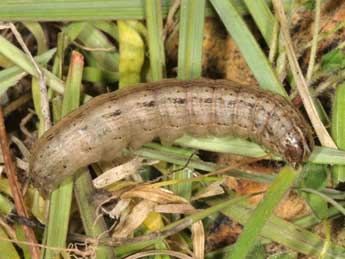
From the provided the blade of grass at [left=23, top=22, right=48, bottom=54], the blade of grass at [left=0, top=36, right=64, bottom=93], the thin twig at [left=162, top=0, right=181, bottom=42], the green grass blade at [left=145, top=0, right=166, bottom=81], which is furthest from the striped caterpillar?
the blade of grass at [left=23, top=22, right=48, bottom=54]

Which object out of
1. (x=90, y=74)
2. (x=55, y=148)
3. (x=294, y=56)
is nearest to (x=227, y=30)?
(x=294, y=56)

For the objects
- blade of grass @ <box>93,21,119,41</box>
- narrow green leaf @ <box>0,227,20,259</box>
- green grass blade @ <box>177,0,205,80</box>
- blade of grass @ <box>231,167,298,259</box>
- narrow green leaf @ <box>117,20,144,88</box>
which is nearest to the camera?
blade of grass @ <box>231,167,298,259</box>

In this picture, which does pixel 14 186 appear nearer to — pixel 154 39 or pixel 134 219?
pixel 134 219

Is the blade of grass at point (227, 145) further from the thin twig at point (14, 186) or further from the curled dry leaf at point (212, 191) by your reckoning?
the thin twig at point (14, 186)

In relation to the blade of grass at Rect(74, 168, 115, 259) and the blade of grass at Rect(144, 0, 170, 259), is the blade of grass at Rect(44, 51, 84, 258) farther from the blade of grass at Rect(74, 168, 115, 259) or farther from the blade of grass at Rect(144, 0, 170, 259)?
the blade of grass at Rect(144, 0, 170, 259)

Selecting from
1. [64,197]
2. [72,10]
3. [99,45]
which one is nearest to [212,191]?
[64,197]

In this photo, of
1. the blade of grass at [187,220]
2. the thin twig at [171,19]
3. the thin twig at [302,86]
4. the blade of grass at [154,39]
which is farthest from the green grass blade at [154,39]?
the blade of grass at [187,220]

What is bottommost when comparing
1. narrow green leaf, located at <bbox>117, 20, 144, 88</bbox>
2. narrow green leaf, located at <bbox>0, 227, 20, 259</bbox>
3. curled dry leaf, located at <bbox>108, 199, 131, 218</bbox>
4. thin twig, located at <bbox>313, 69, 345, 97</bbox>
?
narrow green leaf, located at <bbox>0, 227, 20, 259</bbox>

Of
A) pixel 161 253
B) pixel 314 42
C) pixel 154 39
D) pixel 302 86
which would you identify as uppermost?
pixel 154 39

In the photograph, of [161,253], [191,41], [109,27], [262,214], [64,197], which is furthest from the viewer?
[109,27]
